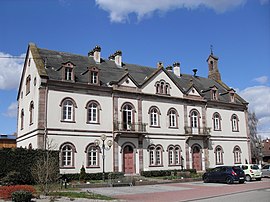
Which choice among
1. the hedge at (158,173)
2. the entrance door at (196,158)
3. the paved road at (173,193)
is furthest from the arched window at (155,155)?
the paved road at (173,193)

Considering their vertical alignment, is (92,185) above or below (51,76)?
below

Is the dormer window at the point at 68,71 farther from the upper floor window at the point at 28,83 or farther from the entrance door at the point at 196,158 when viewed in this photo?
the entrance door at the point at 196,158

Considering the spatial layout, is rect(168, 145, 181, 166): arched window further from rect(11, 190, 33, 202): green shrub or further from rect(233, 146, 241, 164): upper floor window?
rect(11, 190, 33, 202): green shrub

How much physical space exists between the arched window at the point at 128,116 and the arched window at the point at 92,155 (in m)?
3.69

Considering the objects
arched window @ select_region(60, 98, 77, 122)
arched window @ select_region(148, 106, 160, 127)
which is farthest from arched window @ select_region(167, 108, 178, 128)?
arched window @ select_region(60, 98, 77, 122)

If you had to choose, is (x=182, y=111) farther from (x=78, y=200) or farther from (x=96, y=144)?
(x=78, y=200)

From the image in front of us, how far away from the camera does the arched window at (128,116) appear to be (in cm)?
3245

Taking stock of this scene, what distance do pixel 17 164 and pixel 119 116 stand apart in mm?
11549

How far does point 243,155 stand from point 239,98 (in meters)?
7.89

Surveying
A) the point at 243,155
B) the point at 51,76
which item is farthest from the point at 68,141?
the point at 243,155

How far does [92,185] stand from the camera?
2411 centimetres

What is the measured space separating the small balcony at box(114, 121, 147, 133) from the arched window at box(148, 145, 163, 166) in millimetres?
2375

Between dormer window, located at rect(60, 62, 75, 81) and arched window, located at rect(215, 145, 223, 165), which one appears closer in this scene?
dormer window, located at rect(60, 62, 75, 81)

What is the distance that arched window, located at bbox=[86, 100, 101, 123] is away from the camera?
30759mm
